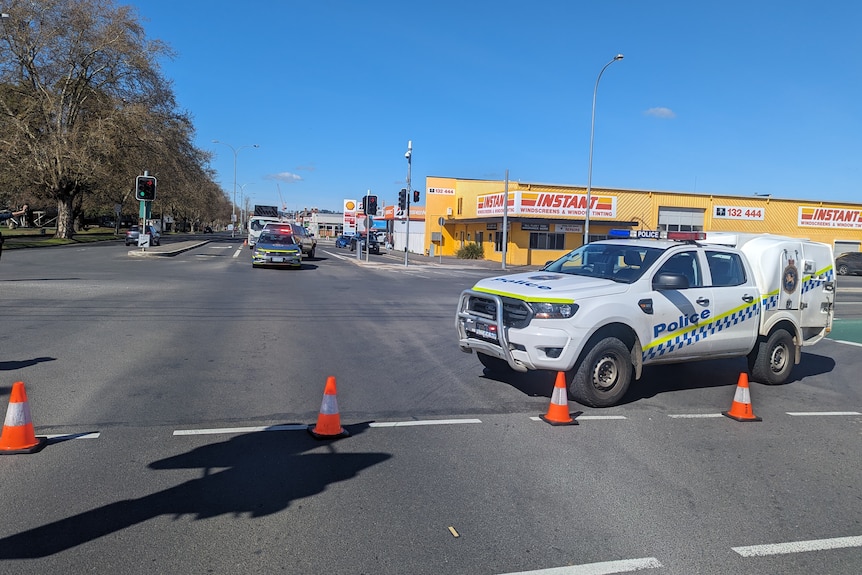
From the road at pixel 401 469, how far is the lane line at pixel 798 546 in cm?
2

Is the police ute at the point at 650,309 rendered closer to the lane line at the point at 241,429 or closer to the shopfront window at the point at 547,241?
the lane line at the point at 241,429

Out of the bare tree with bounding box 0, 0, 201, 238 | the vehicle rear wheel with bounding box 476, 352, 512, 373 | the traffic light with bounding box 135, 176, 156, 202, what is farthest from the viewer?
the bare tree with bounding box 0, 0, 201, 238

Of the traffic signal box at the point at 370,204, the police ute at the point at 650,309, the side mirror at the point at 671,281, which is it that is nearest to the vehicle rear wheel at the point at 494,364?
the police ute at the point at 650,309

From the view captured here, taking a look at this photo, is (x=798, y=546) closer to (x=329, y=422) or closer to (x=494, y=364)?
(x=329, y=422)

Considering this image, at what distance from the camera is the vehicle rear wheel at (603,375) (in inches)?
275

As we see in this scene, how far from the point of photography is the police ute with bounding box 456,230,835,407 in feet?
22.8

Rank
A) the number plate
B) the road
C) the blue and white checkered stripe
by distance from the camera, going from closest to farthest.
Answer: the road, the number plate, the blue and white checkered stripe

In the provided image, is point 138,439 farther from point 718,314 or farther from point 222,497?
point 718,314

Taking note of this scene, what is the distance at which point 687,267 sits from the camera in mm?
7977

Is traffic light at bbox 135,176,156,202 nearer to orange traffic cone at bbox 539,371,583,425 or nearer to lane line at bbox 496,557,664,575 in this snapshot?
orange traffic cone at bbox 539,371,583,425

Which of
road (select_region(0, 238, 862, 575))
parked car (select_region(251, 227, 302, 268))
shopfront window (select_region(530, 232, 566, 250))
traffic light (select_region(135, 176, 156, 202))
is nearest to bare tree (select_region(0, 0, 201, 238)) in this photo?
traffic light (select_region(135, 176, 156, 202))

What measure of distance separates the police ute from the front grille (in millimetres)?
15

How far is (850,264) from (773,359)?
133 ft

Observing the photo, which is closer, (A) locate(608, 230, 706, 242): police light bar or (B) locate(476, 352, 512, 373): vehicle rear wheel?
(B) locate(476, 352, 512, 373): vehicle rear wheel
